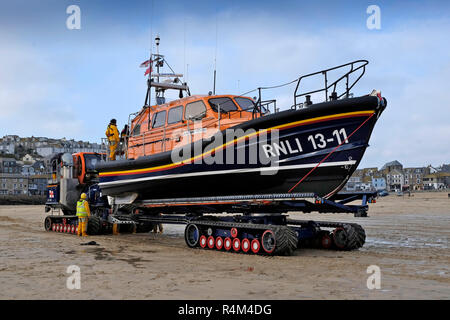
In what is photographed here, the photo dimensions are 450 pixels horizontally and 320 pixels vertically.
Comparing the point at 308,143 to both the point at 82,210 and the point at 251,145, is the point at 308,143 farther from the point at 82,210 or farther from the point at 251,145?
the point at 82,210

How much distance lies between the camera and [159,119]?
10641 mm

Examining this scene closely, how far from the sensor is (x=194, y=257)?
8.09 metres

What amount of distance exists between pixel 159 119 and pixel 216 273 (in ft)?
17.2

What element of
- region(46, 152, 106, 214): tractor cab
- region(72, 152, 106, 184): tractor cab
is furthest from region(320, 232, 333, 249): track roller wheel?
region(72, 152, 106, 184): tractor cab

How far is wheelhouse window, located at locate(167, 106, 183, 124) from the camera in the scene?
9961 millimetres

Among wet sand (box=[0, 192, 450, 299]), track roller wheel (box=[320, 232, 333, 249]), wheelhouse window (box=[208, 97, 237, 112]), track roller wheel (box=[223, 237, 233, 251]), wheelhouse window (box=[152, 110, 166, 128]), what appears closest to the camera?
wet sand (box=[0, 192, 450, 299])

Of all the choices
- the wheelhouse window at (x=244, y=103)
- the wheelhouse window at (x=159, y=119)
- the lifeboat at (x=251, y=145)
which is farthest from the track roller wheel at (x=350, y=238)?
the wheelhouse window at (x=159, y=119)

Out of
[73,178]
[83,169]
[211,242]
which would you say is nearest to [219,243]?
[211,242]

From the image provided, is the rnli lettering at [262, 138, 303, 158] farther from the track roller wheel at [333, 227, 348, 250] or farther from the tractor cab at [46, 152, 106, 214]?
the tractor cab at [46, 152, 106, 214]

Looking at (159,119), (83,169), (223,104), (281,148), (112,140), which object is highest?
(223,104)

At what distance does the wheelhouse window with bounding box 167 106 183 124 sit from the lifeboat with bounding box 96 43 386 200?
0.02 meters
